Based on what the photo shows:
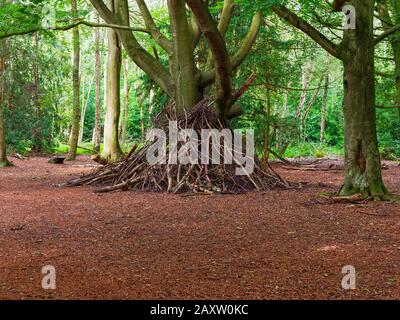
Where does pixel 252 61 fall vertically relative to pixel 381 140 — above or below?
above

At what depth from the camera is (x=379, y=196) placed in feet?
27.4

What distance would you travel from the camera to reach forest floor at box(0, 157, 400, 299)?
3824 mm

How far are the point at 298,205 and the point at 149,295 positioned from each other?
4.79 meters

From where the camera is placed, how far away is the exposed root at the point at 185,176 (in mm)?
10062

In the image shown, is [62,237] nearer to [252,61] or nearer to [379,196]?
[379,196]

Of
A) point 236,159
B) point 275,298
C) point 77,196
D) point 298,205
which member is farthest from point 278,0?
point 275,298

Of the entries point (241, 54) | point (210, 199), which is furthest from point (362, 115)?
point (241, 54)

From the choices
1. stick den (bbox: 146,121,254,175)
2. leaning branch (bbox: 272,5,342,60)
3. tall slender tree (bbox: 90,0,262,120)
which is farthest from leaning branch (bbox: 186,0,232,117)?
leaning branch (bbox: 272,5,342,60)

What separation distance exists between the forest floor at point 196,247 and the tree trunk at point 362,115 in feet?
2.04

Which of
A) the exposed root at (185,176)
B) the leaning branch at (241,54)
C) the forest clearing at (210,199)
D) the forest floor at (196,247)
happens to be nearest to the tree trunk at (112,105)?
the forest clearing at (210,199)

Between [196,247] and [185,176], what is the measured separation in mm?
4992

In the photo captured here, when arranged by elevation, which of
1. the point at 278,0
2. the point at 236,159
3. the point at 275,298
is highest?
the point at 278,0

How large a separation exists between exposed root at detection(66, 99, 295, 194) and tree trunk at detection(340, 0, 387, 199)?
7.09 ft

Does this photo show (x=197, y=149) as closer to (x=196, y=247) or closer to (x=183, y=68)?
(x=183, y=68)
